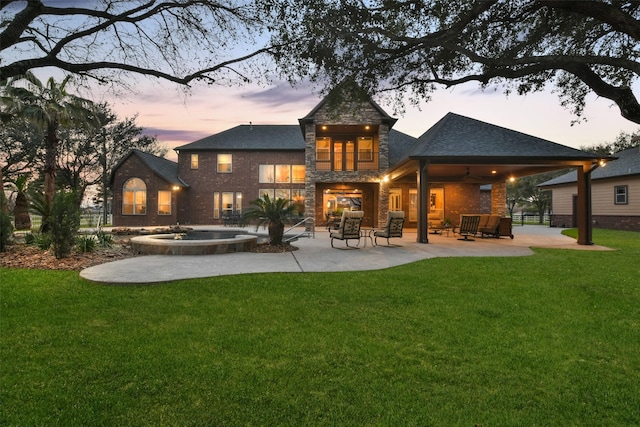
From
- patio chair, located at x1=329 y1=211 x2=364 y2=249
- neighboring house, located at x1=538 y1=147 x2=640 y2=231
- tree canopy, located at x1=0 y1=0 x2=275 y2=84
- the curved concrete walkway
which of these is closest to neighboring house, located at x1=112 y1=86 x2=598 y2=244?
patio chair, located at x1=329 y1=211 x2=364 y2=249

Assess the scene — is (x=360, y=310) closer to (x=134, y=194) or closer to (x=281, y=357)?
(x=281, y=357)

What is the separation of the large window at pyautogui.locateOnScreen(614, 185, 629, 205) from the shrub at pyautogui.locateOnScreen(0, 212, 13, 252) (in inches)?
1215

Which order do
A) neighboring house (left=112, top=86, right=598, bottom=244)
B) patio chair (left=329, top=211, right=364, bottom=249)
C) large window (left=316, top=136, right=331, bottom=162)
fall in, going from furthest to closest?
1. large window (left=316, top=136, right=331, bottom=162)
2. neighboring house (left=112, top=86, right=598, bottom=244)
3. patio chair (left=329, top=211, right=364, bottom=249)

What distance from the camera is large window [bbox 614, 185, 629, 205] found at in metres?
21.5

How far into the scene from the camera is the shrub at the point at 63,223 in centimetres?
831

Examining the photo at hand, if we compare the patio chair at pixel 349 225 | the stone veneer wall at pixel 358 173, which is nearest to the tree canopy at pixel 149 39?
the patio chair at pixel 349 225

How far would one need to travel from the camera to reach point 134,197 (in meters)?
25.0

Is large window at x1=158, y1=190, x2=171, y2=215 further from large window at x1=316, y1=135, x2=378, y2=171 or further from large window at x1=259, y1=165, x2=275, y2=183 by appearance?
large window at x1=316, y1=135, x2=378, y2=171

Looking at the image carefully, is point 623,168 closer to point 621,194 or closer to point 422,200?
point 621,194

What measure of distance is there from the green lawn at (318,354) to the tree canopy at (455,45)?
14.0 ft

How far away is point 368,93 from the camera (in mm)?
8336

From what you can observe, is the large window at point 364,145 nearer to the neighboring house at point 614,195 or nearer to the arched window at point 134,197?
the neighboring house at point 614,195

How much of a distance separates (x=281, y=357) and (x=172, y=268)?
497 cm

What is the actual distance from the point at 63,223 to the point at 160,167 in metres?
18.6
